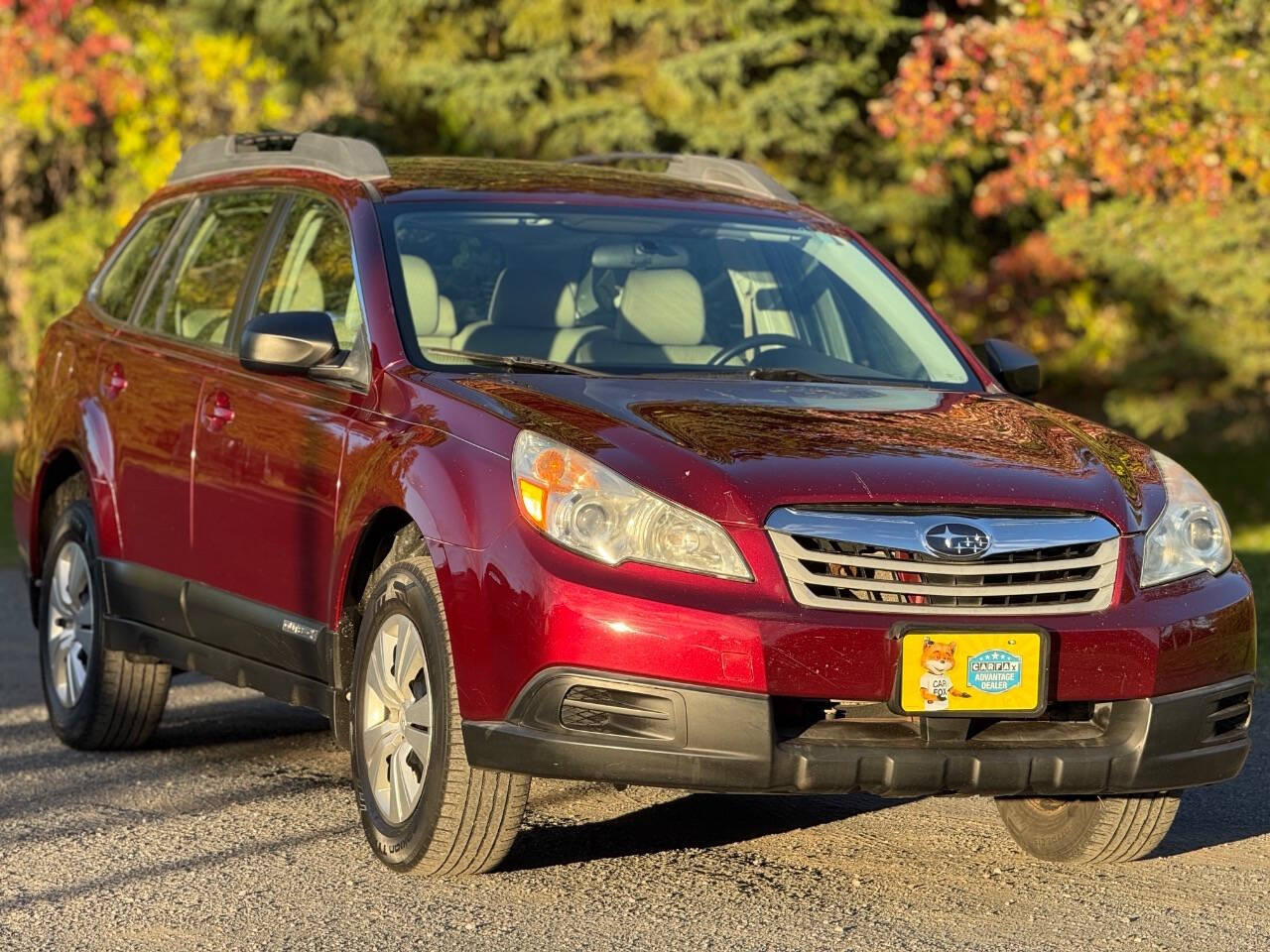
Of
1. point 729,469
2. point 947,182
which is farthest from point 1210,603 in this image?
point 947,182

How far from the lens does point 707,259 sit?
6695 mm

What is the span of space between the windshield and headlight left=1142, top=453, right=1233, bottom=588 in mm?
965

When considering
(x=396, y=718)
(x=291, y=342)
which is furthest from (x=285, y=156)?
(x=396, y=718)

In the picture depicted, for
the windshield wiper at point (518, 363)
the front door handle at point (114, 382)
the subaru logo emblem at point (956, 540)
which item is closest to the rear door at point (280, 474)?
the windshield wiper at point (518, 363)

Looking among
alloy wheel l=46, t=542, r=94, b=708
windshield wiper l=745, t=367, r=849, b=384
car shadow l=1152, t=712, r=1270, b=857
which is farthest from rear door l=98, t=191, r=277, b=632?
car shadow l=1152, t=712, r=1270, b=857

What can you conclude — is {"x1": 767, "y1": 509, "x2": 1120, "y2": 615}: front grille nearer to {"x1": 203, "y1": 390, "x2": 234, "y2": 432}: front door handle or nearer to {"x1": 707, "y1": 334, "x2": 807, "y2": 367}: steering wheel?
{"x1": 707, "y1": 334, "x2": 807, "y2": 367}: steering wheel

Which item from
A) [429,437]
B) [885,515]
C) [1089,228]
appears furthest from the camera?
[1089,228]

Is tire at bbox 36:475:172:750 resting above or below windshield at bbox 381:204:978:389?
below

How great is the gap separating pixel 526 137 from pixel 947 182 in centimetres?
386

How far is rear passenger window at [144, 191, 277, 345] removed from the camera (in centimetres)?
699

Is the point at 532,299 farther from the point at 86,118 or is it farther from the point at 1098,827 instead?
the point at 86,118

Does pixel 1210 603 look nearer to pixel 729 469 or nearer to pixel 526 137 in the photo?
pixel 729 469

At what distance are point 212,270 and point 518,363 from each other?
1621 mm

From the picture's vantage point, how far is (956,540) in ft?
16.5
